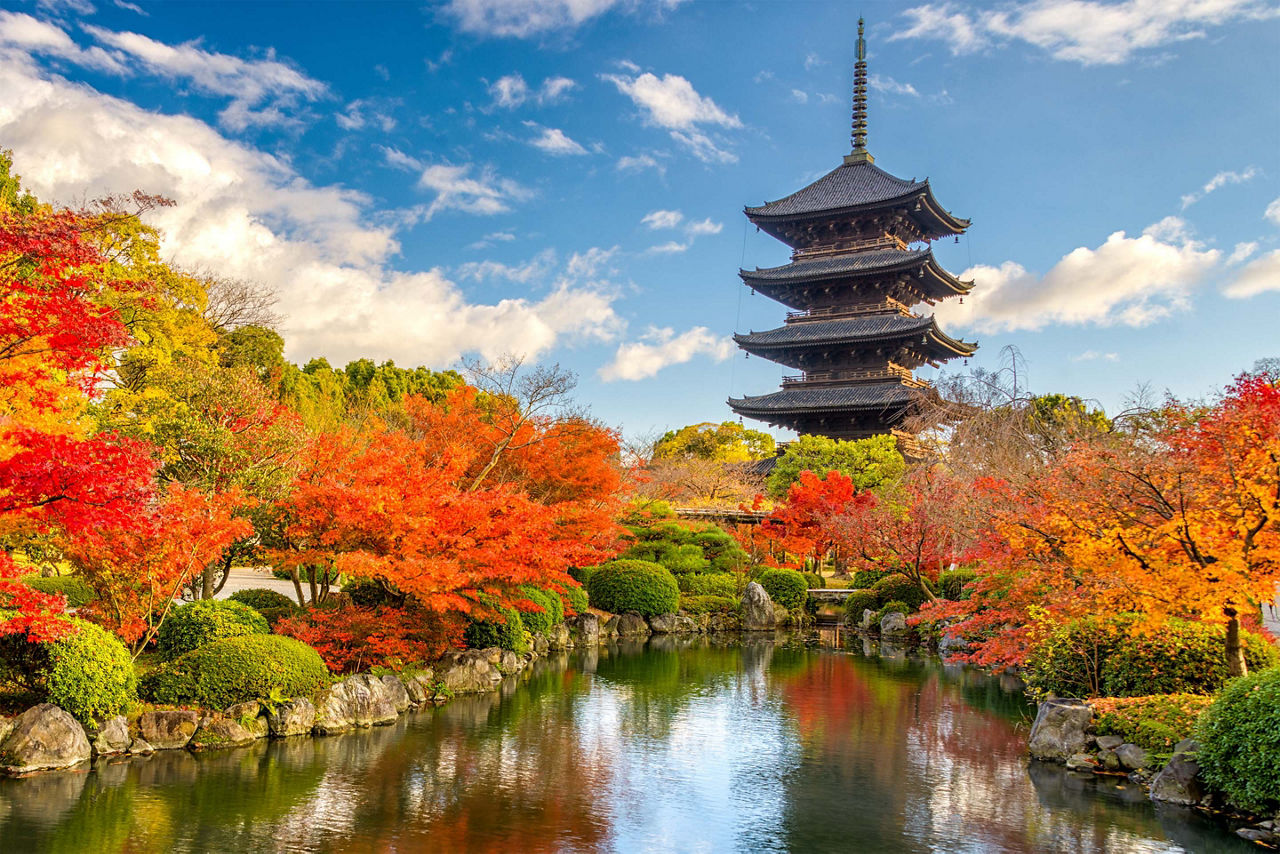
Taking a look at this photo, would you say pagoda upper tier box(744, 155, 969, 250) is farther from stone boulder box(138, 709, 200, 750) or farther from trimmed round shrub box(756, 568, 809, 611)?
stone boulder box(138, 709, 200, 750)

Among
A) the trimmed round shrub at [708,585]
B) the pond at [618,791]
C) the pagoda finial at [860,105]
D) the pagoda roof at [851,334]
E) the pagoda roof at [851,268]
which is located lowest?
the pond at [618,791]

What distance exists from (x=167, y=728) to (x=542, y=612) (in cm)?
871

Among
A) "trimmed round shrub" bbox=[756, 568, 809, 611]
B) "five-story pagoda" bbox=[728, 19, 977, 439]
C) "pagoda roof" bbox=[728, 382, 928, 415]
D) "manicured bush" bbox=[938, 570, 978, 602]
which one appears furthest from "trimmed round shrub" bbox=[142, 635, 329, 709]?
"five-story pagoda" bbox=[728, 19, 977, 439]

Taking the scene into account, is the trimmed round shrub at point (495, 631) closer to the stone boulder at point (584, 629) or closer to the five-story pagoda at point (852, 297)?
the stone boulder at point (584, 629)

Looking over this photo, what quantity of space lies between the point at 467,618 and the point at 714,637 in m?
9.28

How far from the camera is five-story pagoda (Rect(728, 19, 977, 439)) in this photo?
34594mm

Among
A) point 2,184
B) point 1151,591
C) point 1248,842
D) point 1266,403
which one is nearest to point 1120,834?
point 1248,842

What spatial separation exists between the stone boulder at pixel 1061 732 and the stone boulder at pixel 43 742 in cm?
1051

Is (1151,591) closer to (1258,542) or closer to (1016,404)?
(1258,542)

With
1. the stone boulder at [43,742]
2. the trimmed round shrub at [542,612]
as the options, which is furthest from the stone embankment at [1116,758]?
the stone boulder at [43,742]

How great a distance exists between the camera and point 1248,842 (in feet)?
25.2

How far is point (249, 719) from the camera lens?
10.5 m

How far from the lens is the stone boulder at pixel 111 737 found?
9.46 m

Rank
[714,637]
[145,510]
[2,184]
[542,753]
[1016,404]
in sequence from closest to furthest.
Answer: [145,510], [542,753], [1016,404], [2,184], [714,637]
